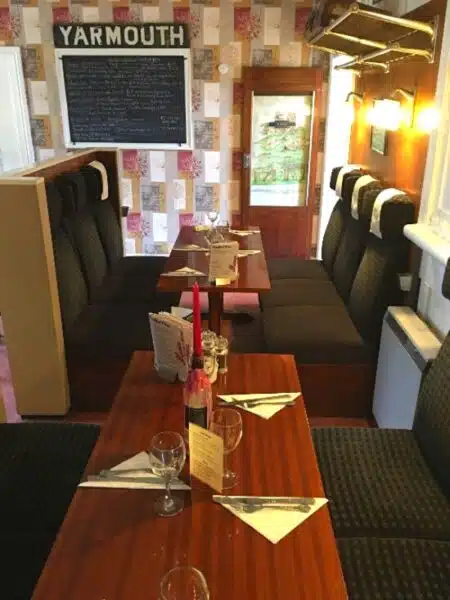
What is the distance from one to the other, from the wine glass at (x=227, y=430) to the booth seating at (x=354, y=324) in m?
1.27

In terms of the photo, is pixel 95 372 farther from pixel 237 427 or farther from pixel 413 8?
pixel 413 8

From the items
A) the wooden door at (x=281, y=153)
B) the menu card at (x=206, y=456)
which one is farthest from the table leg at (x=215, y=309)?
the wooden door at (x=281, y=153)

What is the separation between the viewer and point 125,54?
460 centimetres

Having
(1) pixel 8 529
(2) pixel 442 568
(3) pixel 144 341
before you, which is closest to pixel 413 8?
(3) pixel 144 341

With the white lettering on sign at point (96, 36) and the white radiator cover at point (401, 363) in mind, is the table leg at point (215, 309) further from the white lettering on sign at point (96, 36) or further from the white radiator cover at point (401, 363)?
the white lettering on sign at point (96, 36)

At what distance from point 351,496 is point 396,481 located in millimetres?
166

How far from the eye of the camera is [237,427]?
134 cm

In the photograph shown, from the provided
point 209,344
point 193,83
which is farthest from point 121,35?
point 209,344

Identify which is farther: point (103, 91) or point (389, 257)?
point (103, 91)

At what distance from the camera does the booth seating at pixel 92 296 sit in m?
2.70

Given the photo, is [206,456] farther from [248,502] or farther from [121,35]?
[121,35]

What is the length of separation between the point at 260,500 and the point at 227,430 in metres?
0.20

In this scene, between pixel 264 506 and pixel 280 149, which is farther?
pixel 280 149

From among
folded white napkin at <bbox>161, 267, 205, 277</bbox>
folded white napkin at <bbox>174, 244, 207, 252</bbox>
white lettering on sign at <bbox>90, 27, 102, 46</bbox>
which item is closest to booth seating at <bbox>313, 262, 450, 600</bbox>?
folded white napkin at <bbox>161, 267, 205, 277</bbox>
